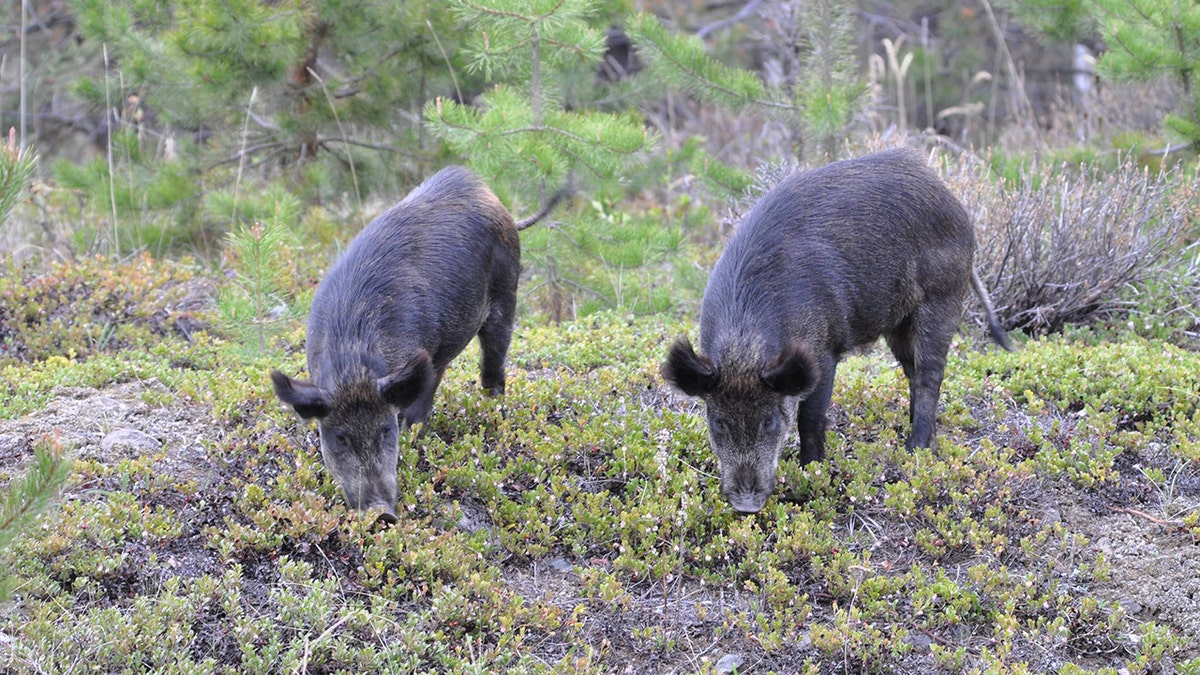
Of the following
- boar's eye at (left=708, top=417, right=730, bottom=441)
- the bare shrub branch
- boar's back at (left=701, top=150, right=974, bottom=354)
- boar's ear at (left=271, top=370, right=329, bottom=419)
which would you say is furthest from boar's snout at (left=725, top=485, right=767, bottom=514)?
the bare shrub branch

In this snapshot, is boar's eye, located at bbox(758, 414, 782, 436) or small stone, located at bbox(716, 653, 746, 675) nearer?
small stone, located at bbox(716, 653, 746, 675)

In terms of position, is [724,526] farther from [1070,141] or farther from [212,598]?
[1070,141]

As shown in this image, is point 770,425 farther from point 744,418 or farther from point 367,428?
point 367,428

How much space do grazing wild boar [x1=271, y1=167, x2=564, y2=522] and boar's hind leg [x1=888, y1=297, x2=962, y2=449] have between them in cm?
216

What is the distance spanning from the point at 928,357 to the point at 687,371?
1.55m

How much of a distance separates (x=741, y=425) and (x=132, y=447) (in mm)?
2867

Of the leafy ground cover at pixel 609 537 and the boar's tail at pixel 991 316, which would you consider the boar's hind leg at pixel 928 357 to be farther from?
the boar's tail at pixel 991 316

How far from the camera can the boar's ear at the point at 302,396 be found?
4645mm

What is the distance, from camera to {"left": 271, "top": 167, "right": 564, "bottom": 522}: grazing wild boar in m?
5.00

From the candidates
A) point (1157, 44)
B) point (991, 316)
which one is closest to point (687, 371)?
point (991, 316)

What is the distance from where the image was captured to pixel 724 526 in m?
5.08

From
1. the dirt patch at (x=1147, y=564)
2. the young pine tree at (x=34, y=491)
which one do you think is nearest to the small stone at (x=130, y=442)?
the young pine tree at (x=34, y=491)

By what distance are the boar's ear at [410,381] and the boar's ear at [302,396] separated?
0.26m

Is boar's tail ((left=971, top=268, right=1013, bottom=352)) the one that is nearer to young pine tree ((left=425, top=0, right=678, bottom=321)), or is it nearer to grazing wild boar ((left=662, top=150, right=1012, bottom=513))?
grazing wild boar ((left=662, top=150, right=1012, bottom=513))
